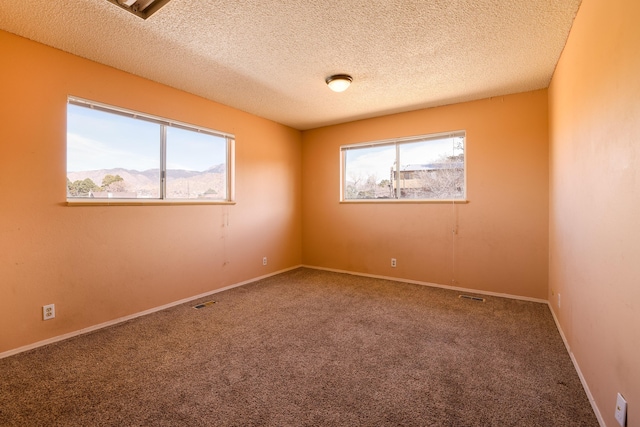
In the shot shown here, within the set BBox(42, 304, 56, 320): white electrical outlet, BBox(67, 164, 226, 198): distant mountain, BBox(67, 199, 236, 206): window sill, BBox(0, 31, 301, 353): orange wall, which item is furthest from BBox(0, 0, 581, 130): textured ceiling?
BBox(42, 304, 56, 320): white electrical outlet

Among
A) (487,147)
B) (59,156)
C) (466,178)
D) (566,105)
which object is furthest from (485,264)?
(59,156)

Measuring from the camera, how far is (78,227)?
2.66m

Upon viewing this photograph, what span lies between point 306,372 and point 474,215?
3018 millimetres

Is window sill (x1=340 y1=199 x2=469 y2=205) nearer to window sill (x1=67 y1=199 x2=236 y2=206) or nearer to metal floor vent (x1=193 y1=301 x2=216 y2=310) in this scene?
window sill (x1=67 y1=199 x2=236 y2=206)

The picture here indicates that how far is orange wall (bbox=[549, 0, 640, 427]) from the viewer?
47.4 inches

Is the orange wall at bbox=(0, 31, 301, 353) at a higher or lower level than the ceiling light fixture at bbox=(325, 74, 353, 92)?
lower

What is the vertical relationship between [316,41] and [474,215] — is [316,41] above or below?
above

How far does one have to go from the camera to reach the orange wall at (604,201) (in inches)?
47.4

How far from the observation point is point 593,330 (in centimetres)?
168

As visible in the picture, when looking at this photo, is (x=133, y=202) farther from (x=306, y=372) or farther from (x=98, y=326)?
(x=306, y=372)

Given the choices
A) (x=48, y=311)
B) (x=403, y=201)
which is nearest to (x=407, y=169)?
(x=403, y=201)

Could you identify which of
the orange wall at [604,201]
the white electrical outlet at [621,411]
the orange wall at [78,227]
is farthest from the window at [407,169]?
the white electrical outlet at [621,411]

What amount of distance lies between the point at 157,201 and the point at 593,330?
12.7 ft

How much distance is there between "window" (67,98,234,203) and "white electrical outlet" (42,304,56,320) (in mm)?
953
